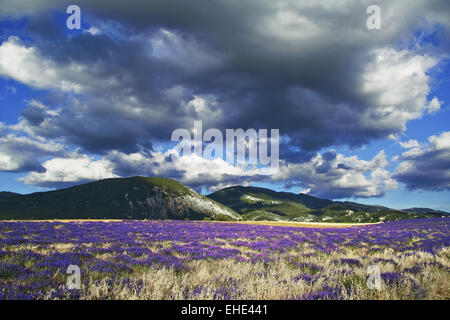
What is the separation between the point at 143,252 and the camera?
11.3 metres

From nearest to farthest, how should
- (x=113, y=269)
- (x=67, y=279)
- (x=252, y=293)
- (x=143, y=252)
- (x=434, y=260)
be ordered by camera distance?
(x=252, y=293)
(x=67, y=279)
(x=113, y=269)
(x=434, y=260)
(x=143, y=252)

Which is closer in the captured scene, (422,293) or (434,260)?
(422,293)
